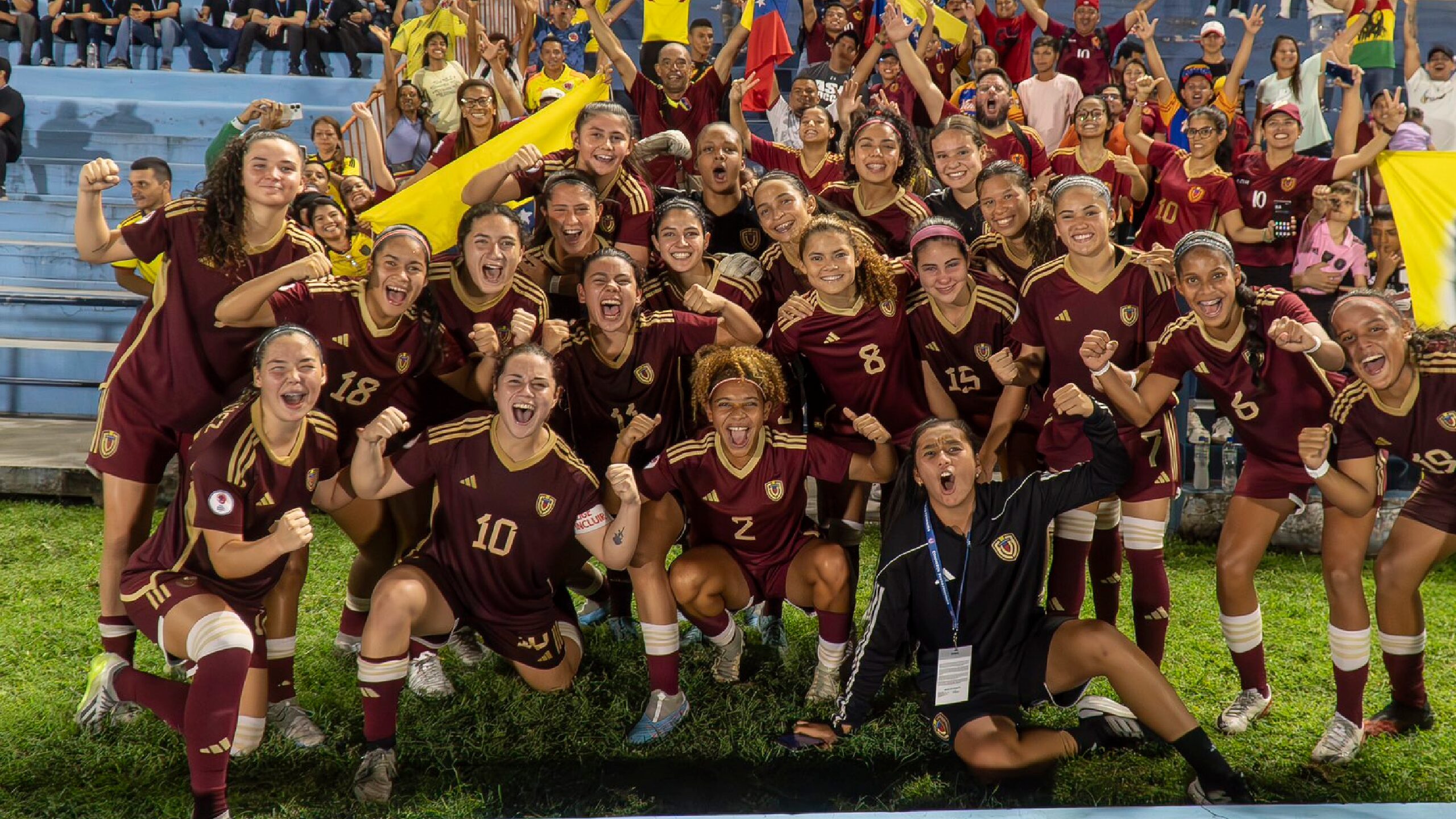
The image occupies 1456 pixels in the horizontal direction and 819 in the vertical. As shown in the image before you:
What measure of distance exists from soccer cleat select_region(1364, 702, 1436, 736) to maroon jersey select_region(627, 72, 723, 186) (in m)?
4.49

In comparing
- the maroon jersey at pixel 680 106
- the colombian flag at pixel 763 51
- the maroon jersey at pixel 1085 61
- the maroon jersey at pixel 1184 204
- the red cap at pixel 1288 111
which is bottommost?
the maroon jersey at pixel 1184 204

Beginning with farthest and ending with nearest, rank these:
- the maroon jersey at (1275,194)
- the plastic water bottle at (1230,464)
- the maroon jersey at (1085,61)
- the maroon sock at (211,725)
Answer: the maroon jersey at (1085,61)
the maroon jersey at (1275,194)
the plastic water bottle at (1230,464)
the maroon sock at (211,725)

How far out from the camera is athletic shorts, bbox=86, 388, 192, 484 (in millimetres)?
4211

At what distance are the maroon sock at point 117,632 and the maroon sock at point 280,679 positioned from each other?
54cm

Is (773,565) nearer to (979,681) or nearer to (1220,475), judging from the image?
(979,681)

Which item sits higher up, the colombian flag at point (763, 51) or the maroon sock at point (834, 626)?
the colombian flag at point (763, 51)

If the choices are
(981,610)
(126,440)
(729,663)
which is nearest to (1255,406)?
(981,610)

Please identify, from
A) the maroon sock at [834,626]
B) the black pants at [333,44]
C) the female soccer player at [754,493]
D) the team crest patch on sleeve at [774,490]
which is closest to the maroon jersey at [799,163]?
the female soccer player at [754,493]

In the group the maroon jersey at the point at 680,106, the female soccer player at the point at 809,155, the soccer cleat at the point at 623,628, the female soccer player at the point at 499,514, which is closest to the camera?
the female soccer player at the point at 499,514

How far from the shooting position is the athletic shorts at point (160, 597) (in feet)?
11.9

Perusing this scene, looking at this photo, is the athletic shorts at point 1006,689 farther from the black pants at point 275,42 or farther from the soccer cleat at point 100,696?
Answer: the black pants at point 275,42

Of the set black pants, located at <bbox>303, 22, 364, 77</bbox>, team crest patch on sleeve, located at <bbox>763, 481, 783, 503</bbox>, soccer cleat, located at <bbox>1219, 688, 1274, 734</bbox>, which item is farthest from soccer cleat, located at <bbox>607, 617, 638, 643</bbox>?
black pants, located at <bbox>303, 22, 364, 77</bbox>

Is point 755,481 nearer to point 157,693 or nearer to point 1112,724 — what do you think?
point 1112,724

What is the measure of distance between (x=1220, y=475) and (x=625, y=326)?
406 centimetres
